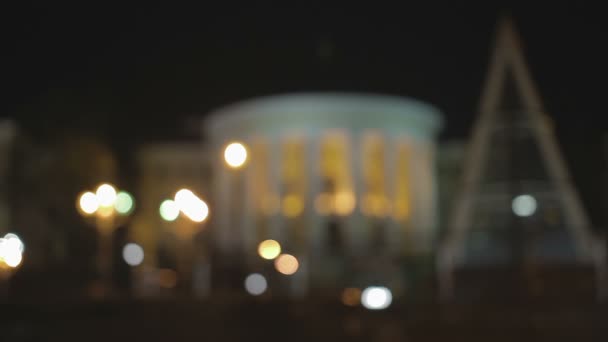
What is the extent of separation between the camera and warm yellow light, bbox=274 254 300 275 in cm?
2895

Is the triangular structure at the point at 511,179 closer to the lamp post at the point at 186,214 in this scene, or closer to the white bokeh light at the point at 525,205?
the white bokeh light at the point at 525,205

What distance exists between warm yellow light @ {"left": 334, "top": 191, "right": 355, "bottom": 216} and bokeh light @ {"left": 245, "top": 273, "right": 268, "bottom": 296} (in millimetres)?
12474

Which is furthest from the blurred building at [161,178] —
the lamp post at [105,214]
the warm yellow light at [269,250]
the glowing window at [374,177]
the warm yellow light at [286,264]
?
the warm yellow light at [286,264]

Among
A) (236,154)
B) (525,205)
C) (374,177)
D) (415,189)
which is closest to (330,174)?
(374,177)

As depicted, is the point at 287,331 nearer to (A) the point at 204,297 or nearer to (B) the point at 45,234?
(A) the point at 204,297

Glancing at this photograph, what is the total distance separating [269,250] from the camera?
111ft

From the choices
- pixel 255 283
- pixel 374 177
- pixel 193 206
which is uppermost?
pixel 374 177

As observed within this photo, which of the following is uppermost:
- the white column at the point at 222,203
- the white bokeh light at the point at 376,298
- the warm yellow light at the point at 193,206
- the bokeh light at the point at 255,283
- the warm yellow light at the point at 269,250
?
the white column at the point at 222,203

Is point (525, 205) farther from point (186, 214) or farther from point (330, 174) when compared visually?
point (330, 174)

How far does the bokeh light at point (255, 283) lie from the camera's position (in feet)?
89.1

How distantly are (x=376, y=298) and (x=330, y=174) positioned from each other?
22.9m

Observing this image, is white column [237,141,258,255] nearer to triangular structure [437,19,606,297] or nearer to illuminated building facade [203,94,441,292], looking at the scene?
illuminated building facade [203,94,441,292]

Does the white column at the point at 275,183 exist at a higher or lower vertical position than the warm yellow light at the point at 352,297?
higher

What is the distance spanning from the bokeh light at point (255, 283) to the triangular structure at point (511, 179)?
651 centimetres
